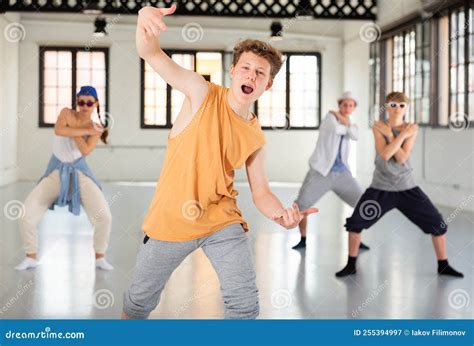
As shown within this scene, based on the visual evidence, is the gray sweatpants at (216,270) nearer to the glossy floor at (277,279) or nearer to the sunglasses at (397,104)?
the glossy floor at (277,279)

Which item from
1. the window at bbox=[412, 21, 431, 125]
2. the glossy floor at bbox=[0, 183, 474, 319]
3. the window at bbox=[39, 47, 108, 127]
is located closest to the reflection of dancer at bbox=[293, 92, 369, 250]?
the glossy floor at bbox=[0, 183, 474, 319]

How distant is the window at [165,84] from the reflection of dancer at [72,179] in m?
11.9

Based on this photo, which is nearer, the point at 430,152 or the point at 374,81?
the point at 430,152

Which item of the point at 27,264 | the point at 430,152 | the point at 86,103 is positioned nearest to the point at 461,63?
the point at 430,152

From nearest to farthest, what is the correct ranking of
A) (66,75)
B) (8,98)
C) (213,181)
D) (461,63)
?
(213,181) → (461,63) → (8,98) → (66,75)

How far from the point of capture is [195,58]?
1748 centimetres

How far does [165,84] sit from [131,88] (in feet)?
2.50

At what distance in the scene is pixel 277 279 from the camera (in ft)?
17.2

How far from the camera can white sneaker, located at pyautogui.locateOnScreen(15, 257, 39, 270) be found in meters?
Result: 5.47

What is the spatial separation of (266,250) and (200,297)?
79.6 inches

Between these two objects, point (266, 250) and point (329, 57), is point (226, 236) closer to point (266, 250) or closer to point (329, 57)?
point (266, 250)

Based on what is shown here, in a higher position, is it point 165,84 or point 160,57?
point 165,84

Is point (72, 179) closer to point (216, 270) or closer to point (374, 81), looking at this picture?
point (216, 270)

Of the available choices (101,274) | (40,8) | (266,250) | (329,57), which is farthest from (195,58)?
(101,274)
